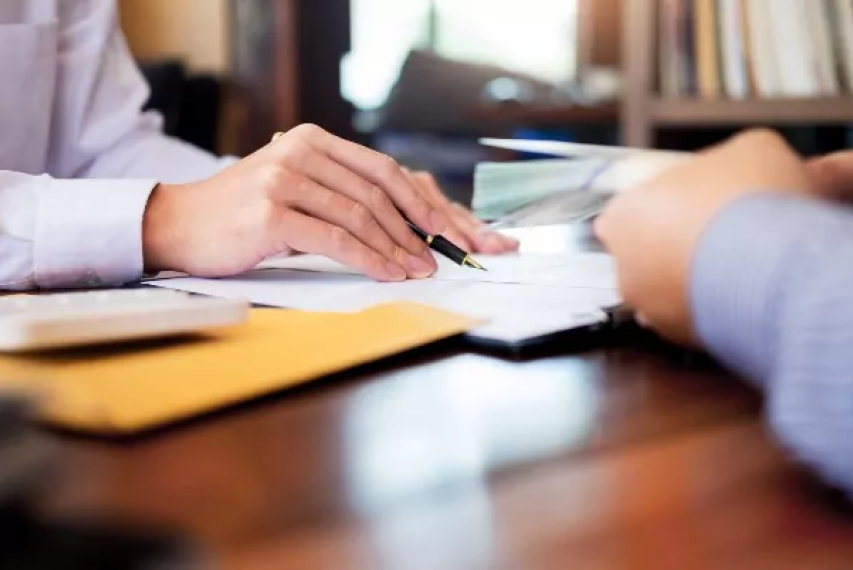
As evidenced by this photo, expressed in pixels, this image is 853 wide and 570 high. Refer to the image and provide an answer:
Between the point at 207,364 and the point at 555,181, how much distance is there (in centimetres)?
45

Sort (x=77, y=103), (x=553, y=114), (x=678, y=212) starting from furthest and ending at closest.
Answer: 1. (x=553, y=114)
2. (x=77, y=103)
3. (x=678, y=212)

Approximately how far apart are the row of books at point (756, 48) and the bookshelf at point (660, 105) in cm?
2

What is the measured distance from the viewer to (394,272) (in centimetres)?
71

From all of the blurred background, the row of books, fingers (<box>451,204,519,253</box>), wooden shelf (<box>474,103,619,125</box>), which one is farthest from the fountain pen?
wooden shelf (<box>474,103,619,125</box>)

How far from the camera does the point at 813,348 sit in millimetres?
334

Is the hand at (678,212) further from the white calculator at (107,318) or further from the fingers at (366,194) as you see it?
the fingers at (366,194)

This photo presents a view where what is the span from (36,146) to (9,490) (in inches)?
41.8

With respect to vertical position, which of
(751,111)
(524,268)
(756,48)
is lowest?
(524,268)

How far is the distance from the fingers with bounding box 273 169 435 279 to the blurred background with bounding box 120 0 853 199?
81cm

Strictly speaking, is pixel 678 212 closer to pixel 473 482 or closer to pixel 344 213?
pixel 473 482

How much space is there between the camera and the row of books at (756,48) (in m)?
1.61

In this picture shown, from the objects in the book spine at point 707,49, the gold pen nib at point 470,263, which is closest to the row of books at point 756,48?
the book spine at point 707,49

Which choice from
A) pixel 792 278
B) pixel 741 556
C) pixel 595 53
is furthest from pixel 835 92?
pixel 741 556

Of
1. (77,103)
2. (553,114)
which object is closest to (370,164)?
(77,103)
